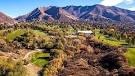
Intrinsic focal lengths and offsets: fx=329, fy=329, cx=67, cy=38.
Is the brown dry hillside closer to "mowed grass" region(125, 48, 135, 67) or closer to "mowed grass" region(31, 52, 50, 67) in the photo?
"mowed grass" region(125, 48, 135, 67)

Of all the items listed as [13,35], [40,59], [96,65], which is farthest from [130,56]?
[13,35]

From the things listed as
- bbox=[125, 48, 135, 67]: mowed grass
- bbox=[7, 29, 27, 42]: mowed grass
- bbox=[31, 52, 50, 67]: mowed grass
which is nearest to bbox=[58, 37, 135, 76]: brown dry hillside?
bbox=[125, 48, 135, 67]: mowed grass

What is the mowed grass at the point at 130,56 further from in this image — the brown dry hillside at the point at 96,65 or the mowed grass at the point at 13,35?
the mowed grass at the point at 13,35

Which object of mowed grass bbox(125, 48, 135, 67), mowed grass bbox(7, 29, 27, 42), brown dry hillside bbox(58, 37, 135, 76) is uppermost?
mowed grass bbox(7, 29, 27, 42)

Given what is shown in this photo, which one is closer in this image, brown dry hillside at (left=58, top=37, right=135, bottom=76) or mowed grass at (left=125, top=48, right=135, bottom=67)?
brown dry hillside at (left=58, top=37, right=135, bottom=76)

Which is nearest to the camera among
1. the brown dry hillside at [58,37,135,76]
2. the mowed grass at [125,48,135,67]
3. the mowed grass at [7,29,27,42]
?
the brown dry hillside at [58,37,135,76]

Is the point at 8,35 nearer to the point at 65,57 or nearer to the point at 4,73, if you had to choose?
the point at 65,57

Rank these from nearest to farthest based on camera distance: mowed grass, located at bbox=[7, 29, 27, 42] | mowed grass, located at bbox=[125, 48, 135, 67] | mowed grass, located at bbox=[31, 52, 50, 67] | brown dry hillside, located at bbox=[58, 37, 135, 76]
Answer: brown dry hillside, located at bbox=[58, 37, 135, 76]
mowed grass, located at bbox=[125, 48, 135, 67]
mowed grass, located at bbox=[31, 52, 50, 67]
mowed grass, located at bbox=[7, 29, 27, 42]

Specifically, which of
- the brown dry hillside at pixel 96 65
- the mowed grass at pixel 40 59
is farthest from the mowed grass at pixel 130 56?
the mowed grass at pixel 40 59

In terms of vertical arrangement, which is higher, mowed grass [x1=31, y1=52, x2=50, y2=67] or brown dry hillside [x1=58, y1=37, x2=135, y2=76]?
mowed grass [x1=31, y1=52, x2=50, y2=67]
